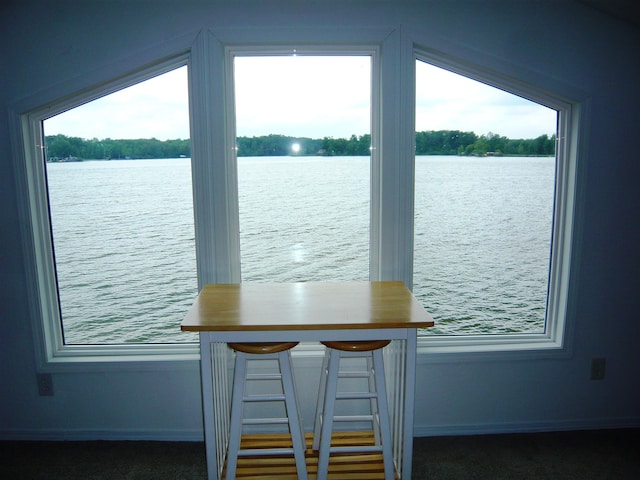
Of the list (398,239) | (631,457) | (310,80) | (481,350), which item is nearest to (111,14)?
(310,80)

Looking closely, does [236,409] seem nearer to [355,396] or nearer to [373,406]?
[355,396]

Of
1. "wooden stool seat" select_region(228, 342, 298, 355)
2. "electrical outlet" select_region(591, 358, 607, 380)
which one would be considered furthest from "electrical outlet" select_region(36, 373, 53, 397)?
"electrical outlet" select_region(591, 358, 607, 380)

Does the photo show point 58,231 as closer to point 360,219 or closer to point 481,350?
point 360,219

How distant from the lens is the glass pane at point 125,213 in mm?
2420

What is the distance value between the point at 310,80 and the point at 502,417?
212 cm

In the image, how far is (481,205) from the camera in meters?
2.59

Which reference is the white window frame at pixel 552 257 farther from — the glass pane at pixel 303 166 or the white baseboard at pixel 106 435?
the white baseboard at pixel 106 435

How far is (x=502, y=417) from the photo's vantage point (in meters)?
2.58

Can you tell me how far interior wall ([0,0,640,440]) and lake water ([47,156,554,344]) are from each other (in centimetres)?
22

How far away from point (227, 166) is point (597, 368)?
2.30m

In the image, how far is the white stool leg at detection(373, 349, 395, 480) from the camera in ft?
6.26

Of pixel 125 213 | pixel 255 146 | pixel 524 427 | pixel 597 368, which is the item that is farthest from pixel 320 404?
pixel 597 368

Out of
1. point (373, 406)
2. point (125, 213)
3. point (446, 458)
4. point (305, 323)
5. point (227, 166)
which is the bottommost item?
point (446, 458)

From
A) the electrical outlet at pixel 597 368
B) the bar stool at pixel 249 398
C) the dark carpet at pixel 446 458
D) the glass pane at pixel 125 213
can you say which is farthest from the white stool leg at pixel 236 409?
the electrical outlet at pixel 597 368
